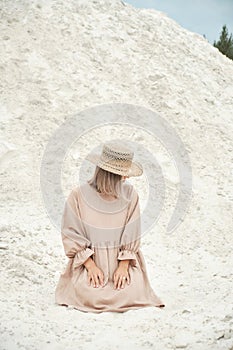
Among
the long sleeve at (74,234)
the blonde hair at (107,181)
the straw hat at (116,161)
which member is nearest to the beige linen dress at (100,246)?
the long sleeve at (74,234)

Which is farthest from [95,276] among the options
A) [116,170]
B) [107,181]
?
[116,170]

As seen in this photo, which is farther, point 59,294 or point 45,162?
point 45,162

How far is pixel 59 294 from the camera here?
455cm

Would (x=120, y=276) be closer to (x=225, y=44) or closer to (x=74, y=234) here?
(x=74, y=234)

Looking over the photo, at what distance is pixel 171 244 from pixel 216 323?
9.14 ft

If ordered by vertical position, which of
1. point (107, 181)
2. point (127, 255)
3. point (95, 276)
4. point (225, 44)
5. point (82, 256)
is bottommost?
point (95, 276)

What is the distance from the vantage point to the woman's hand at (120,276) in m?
4.41

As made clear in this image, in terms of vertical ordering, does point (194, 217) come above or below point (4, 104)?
below

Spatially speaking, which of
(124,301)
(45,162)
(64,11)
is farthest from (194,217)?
(64,11)

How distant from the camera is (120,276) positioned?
4418mm

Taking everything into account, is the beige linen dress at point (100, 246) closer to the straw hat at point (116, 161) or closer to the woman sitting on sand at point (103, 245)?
the woman sitting on sand at point (103, 245)

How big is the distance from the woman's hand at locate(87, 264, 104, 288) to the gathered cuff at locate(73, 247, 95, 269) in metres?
0.09

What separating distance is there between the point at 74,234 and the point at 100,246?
244mm

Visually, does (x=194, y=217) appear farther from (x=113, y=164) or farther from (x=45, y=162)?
(x=113, y=164)
